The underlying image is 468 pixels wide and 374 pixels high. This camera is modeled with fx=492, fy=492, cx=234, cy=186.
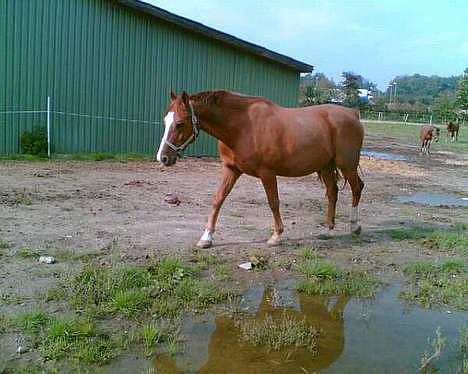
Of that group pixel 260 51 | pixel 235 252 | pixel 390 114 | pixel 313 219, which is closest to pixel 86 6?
pixel 260 51

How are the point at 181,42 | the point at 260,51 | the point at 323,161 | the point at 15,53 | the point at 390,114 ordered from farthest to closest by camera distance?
the point at 390,114 → the point at 260,51 → the point at 181,42 → the point at 15,53 → the point at 323,161

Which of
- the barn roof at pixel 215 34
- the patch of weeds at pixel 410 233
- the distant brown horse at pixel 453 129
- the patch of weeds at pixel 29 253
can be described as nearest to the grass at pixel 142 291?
the patch of weeds at pixel 29 253

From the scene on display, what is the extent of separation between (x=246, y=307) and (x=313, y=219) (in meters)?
3.77

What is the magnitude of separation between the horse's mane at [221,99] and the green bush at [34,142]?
9051 millimetres

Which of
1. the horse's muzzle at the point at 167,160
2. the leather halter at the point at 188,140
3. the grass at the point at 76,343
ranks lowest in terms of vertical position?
the grass at the point at 76,343

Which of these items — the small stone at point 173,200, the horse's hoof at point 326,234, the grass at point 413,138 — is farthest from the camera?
the grass at point 413,138

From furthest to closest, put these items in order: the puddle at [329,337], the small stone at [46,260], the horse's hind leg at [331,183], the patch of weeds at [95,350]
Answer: the horse's hind leg at [331,183]
the small stone at [46,260]
the puddle at [329,337]
the patch of weeds at [95,350]

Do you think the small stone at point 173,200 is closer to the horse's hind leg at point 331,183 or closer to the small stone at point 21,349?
the horse's hind leg at point 331,183

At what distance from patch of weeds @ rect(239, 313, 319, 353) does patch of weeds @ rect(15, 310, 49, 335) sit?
148cm

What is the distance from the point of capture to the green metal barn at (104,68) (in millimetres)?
13328

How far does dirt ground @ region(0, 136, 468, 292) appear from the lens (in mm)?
5711

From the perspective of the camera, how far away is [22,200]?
7715 mm

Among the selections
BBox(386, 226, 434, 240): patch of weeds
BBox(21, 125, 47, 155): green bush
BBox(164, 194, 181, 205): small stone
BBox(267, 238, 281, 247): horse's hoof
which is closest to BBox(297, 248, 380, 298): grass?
BBox(267, 238, 281, 247): horse's hoof

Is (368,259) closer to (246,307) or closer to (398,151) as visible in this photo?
(246,307)
